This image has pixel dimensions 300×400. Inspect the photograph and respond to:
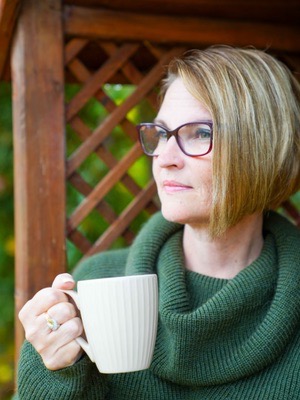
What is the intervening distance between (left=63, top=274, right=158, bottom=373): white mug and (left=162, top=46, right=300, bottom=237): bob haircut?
44 cm

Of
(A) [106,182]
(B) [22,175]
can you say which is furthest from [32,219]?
(A) [106,182]

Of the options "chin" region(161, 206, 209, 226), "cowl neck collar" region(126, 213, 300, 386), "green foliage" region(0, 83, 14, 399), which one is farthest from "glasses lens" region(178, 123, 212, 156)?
"green foliage" region(0, 83, 14, 399)

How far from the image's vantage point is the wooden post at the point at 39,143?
76.7 inches

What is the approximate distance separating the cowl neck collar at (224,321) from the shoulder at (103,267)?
0.14 metres

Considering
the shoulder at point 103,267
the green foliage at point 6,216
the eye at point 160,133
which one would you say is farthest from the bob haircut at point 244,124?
the green foliage at point 6,216

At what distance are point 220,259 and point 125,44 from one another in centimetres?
79

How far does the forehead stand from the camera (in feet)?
5.34

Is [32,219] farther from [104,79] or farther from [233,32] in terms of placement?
[233,32]

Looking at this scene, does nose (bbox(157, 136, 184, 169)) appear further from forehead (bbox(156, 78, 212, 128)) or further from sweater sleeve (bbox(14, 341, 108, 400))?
sweater sleeve (bbox(14, 341, 108, 400))

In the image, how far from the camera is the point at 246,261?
1803mm

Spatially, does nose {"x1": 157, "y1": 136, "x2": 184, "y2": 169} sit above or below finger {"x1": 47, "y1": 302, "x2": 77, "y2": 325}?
above

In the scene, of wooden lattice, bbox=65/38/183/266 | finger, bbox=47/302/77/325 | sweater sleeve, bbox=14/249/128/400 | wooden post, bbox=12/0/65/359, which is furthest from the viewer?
wooden lattice, bbox=65/38/183/266

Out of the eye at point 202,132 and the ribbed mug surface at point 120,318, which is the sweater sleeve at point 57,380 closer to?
the ribbed mug surface at point 120,318

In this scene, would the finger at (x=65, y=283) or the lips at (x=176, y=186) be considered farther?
the lips at (x=176, y=186)
